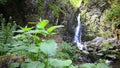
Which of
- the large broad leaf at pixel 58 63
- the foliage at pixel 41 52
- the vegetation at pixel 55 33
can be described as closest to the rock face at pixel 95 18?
the vegetation at pixel 55 33

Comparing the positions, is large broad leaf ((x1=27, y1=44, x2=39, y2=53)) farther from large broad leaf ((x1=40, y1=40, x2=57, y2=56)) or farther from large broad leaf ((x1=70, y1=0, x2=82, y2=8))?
large broad leaf ((x1=70, y1=0, x2=82, y2=8))

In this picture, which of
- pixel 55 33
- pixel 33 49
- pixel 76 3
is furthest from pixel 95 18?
pixel 33 49

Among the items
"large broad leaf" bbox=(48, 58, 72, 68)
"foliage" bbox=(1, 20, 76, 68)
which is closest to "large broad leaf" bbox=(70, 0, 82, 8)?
"foliage" bbox=(1, 20, 76, 68)

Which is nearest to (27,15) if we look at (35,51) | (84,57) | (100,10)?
(84,57)

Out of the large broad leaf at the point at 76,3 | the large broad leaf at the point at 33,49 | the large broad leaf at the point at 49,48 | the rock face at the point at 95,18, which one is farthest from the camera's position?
the large broad leaf at the point at 76,3

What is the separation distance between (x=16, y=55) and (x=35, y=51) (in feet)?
2.07

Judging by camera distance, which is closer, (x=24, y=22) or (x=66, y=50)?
(x=24, y=22)

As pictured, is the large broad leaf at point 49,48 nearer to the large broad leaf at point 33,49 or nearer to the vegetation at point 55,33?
the vegetation at point 55,33

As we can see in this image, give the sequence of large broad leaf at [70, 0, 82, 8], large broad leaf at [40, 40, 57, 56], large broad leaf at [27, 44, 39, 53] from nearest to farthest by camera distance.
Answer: large broad leaf at [40, 40, 57, 56] < large broad leaf at [27, 44, 39, 53] < large broad leaf at [70, 0, 82, 8]

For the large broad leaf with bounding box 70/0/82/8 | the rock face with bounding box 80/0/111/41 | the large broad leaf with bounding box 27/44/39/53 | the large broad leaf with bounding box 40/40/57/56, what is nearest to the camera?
the large broad leaf with bounding box 40/40/57/56

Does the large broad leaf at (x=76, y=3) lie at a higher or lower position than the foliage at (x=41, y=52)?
higher

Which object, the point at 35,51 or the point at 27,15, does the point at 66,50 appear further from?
the point at 35,51

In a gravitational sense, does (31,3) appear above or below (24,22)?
above

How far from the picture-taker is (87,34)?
1413 cm
